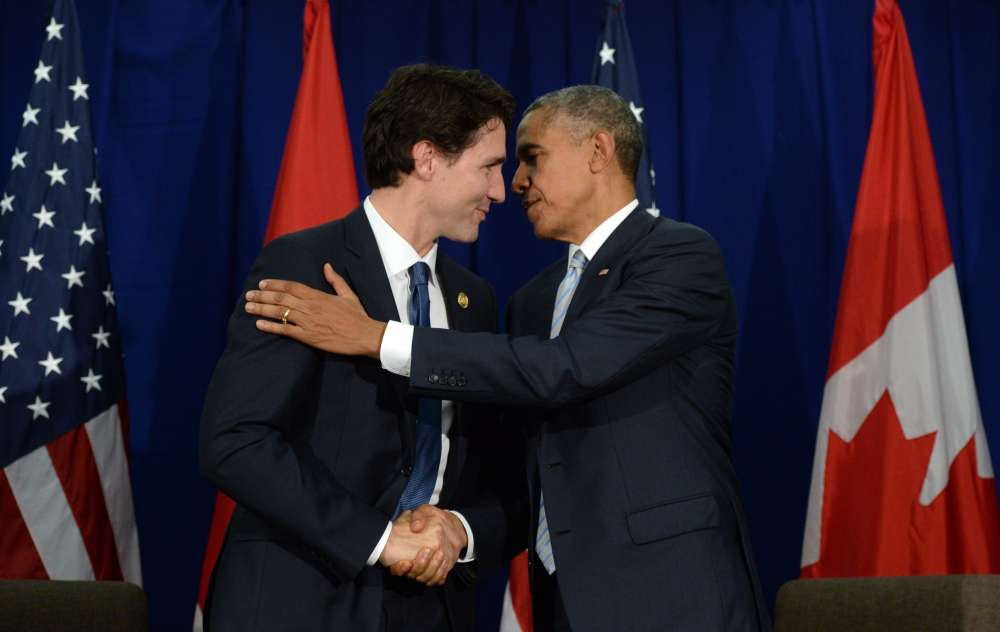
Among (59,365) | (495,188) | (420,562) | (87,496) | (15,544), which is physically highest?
(495,188)

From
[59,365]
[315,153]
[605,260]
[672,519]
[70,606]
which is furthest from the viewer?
[315,153]

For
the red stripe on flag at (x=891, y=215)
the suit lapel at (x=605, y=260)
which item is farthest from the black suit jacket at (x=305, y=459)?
the red stripe on flag at (x=891, y=215)

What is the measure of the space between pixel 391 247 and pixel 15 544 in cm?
207

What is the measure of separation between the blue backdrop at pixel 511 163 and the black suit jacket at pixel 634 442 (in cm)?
230

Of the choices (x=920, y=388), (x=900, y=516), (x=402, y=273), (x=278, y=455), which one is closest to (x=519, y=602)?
(x=900, y=516)

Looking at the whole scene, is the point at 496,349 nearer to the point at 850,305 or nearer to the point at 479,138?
the point at 479,138

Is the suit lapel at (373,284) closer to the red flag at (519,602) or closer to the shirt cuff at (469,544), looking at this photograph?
the shirt cuff at (469,544)

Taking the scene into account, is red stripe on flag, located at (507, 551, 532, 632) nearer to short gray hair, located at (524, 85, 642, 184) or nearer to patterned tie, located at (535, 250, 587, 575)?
patterned tie, located at (535, 250, 587, 575)

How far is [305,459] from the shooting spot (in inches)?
88.2

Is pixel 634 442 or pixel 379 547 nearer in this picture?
pixel 379 547

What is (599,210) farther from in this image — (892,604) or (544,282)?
(892,604)

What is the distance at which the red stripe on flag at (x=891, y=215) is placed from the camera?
4.17 meters

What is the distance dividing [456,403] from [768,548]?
2.59 metres

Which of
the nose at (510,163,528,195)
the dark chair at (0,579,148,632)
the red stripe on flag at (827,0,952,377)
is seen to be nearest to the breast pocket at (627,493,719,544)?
the nose at (510,163,528,195)
